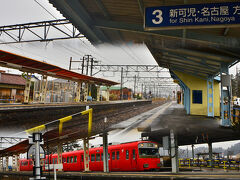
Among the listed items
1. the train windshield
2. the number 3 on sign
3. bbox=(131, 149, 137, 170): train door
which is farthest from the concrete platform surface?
the number 3 on sign

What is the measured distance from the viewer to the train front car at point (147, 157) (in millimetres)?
9859

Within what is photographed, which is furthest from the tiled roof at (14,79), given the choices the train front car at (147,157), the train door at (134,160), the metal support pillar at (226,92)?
the metal support pillar at (226,92)

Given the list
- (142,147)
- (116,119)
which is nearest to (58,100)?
(116,119)

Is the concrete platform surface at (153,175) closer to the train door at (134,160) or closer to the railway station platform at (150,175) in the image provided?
the railway station platform at (150,175)

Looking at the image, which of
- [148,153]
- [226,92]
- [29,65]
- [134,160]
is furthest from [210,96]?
[29,65]

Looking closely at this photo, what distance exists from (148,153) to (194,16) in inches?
321

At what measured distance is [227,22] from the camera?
3.33 metres

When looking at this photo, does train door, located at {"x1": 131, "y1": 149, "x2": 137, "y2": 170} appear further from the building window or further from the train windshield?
the building window

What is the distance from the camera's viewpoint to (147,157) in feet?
33.4

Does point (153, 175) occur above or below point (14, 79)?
below

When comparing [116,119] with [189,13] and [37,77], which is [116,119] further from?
[189,13]

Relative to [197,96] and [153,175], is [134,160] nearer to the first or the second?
[153,175]

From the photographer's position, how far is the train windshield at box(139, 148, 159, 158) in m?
9.90

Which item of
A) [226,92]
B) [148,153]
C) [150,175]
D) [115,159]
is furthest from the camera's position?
[115,159]
